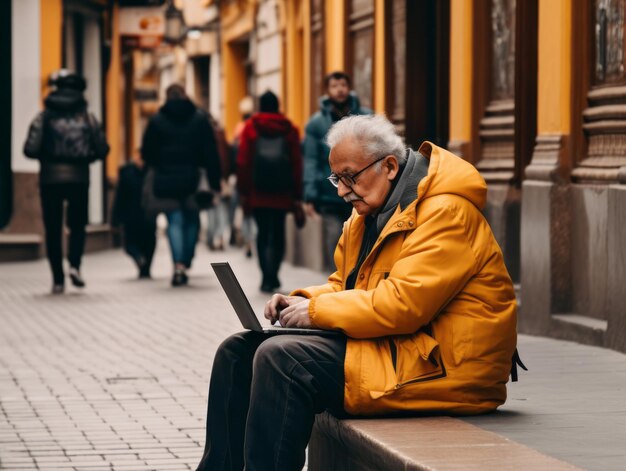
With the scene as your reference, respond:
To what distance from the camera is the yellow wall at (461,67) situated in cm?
1219

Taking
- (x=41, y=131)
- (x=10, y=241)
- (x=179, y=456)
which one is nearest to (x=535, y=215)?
(x=179, y=456)

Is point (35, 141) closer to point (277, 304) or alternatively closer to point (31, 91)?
point (31, 91)

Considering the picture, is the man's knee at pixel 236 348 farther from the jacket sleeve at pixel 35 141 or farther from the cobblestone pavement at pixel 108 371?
the jacket sleeve at pixel 35 141

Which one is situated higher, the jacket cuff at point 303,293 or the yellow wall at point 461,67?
the yellow wall at point 461,67

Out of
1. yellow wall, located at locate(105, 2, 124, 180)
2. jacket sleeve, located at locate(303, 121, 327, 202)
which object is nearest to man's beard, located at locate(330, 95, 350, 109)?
jacket sleeve, located at locate(303, 121, 327, 202)

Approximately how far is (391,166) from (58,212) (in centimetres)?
969

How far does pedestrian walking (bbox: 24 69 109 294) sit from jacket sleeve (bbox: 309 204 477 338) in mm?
9823

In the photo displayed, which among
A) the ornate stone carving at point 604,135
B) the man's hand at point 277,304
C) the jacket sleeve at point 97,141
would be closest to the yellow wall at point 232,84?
the jacket sleeve at point 97,141

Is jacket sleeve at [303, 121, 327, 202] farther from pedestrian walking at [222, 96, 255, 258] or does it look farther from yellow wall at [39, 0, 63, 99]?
yellow wall at [39, 0, 63, 99]

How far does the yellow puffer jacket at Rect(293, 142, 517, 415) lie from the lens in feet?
15.8

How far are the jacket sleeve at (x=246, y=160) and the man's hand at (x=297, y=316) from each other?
9.40 meters

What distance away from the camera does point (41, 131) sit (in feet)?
47.6

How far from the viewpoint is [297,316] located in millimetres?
5070

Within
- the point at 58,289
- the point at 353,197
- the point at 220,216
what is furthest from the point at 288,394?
the point at 220,216
